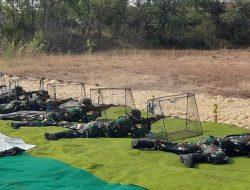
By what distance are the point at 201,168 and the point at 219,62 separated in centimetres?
1788

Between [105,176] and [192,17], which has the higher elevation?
[192,17]

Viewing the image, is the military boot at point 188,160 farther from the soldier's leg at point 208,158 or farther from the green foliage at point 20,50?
the green foliage at point 20,50

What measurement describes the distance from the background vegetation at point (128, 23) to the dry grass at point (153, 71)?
8608 mm

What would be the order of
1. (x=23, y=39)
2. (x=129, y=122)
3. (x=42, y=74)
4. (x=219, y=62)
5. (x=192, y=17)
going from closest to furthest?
(x=129, y=122)
(x=42, y=74)
(x=219, y=62)
(x=23, y=39)
(x=192, y=17)

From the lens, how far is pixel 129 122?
860 centimetres

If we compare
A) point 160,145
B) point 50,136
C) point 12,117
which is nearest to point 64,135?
point 50,136

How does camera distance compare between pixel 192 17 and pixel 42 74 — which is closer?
pixel 42 74

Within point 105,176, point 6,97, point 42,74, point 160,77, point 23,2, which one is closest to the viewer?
point 105,176

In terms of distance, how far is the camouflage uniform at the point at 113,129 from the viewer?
8.59m

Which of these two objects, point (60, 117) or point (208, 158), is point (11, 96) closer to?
point (60, 117)

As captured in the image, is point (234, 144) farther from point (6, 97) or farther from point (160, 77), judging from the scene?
point (160, 77)

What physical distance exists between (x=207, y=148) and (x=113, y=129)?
2225 mm

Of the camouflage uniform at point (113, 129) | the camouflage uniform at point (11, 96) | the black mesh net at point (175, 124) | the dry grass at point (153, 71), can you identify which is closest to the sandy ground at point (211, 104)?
the black mesh net at point (175, 124)

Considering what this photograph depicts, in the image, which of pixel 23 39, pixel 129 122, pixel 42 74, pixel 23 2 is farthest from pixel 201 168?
pixel 23 2
